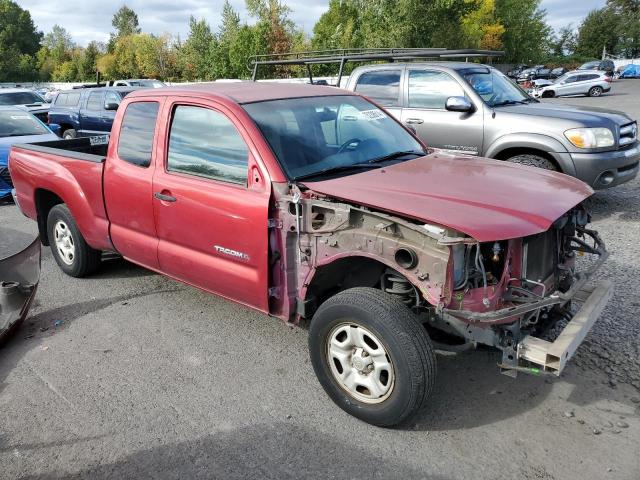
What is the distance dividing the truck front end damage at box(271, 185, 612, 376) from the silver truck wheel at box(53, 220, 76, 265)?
293cm

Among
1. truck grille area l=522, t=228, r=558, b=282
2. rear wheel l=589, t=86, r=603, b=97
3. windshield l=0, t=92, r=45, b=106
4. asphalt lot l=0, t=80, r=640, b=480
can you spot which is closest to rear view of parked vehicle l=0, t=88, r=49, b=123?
windshield l=0, t=92, r=45, b=106

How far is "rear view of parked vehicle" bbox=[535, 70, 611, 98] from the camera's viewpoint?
1275 inches

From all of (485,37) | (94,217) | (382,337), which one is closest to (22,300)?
(94,217)

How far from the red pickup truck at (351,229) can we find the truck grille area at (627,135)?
146 inches

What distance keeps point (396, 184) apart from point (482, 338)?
101 cm

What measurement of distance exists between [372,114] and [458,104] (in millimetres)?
2894

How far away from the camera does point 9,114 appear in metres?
10.5

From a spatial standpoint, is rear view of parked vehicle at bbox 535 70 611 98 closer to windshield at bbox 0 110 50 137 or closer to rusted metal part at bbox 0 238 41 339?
windshield at bbox 0 110 50 137

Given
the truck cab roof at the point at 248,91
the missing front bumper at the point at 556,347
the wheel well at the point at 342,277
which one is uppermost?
the truck cab roof at the point at 248,91

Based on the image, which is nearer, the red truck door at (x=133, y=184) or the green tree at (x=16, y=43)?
the red truck door at (x=133, y=184)

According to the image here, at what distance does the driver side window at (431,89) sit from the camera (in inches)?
289

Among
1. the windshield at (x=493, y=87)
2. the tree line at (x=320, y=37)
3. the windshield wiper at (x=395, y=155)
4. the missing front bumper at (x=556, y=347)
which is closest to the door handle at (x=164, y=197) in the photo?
the windshield wiper at (x=395, y=155)

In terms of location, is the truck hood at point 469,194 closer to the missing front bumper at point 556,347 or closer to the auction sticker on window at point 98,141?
the missing front bumper at point 556,347

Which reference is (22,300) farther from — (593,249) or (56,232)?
(593,249)
